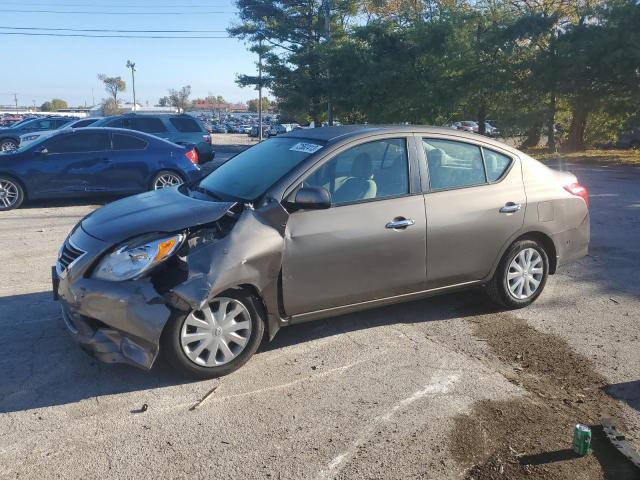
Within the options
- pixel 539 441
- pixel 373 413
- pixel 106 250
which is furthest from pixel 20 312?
pixel 539 441

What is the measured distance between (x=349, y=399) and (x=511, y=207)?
2424 mm

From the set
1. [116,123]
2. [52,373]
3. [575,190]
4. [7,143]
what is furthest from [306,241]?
[7,143]

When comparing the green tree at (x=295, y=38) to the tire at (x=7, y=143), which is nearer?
the tire at (x=7, y=143)

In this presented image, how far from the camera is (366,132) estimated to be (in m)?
4.77

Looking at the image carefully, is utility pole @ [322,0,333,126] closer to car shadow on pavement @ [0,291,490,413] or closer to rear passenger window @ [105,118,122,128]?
rear passenger window @ [105,118,122,128]

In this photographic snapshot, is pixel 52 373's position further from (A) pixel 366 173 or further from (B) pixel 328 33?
(B) pixel 328 33

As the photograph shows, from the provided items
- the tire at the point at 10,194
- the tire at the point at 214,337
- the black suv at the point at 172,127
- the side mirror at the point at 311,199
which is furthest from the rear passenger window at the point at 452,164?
the black suv at the point at 172,127

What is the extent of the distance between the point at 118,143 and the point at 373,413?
8.88m

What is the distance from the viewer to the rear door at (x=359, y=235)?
423cm

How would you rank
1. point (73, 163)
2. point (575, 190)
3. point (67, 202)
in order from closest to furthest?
point (575, 190), point (73, 163), point (67, 202)

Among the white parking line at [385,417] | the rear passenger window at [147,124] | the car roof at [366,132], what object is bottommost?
the white parking line at [385,417]

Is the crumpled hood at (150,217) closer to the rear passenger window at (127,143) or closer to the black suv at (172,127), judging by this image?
the rear passenger window at (127,143)

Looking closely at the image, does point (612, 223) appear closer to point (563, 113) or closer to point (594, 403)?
point (594, 403)

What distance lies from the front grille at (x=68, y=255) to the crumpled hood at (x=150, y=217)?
0.16 metres
